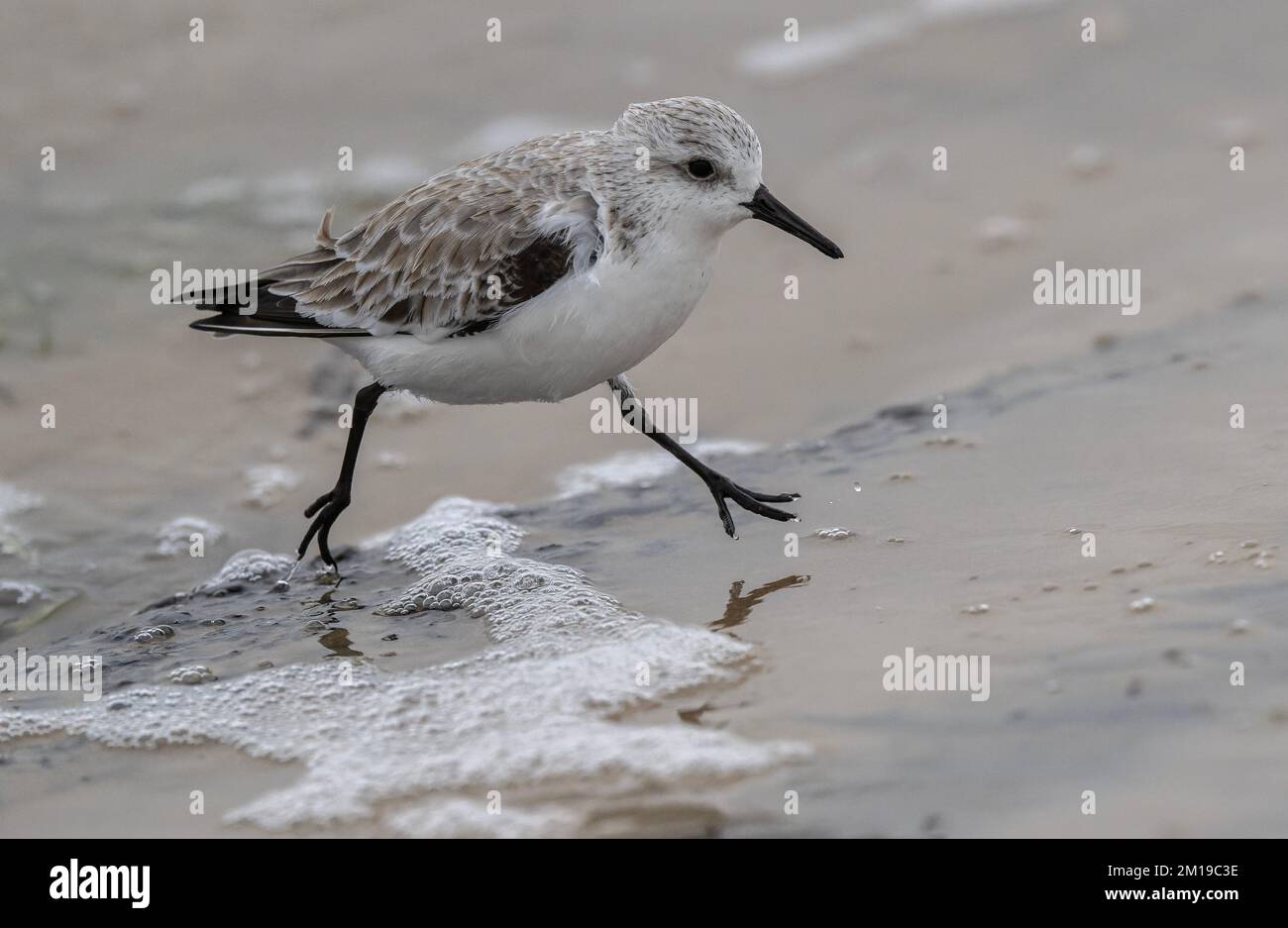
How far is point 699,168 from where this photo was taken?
4.96 m

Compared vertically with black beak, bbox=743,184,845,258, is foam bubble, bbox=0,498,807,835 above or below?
below

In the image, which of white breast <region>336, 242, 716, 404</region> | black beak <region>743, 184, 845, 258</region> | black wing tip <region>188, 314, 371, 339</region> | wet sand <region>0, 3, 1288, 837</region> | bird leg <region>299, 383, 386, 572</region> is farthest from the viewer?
bird leg <region>299, 383, 386, 572</region>

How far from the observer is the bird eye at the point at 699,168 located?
4945mm

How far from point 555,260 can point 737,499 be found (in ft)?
3.93

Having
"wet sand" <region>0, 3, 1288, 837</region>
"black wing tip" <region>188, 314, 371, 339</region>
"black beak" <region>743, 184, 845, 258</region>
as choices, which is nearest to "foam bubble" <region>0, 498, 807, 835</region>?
"wet sand" <region>0, 3, 1288, 837</region>

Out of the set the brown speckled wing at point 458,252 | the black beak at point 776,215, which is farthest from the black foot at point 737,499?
the brown speckled wing at point 458,252

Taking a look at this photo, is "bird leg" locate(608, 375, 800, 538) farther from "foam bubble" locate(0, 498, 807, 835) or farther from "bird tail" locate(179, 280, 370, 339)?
"bird tail" locate(179, 280, 370, 339)

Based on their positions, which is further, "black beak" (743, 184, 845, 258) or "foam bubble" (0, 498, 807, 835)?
"black beak" (743, 184, 845, 258)

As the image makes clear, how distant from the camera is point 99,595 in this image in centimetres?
586

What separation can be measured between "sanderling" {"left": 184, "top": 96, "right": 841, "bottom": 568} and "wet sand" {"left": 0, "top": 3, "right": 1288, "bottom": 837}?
845mm

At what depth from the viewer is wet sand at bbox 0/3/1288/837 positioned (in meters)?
3.92
